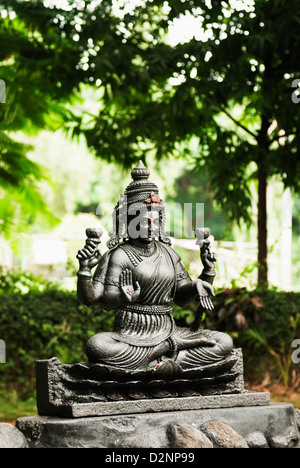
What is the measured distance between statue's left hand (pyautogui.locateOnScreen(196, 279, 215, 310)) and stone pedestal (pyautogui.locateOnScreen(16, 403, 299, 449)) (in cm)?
81

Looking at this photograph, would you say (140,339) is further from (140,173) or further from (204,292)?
(140,173)

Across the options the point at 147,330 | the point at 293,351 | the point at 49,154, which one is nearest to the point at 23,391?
the point at 293,351

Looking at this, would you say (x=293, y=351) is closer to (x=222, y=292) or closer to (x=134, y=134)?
(x=222, y=292)

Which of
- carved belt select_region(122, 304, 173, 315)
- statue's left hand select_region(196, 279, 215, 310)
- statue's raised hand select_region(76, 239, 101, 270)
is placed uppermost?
statue's raised hand select_region(76, 239, 101, 270)

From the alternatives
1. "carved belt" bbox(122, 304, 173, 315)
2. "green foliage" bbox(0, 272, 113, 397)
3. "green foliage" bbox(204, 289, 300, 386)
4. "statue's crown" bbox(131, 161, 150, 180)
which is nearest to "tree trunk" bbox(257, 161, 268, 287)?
"green foliage" bbox(204, 289, 300, 386)

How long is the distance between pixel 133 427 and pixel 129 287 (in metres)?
1.04

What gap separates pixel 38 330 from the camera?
983cm

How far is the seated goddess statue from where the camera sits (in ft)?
19.7

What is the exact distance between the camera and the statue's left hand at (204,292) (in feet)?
21.0
